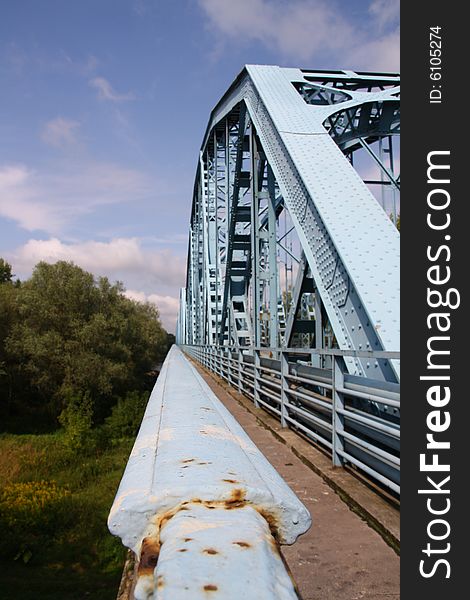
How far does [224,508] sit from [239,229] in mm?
19575

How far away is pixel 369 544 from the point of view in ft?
9.07

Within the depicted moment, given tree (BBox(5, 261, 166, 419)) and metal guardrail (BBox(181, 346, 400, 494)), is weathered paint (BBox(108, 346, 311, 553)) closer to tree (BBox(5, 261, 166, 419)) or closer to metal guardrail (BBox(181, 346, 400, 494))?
metal guardrail (BBox(181, 346, 400, 494))

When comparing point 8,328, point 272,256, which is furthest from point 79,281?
point 272,256

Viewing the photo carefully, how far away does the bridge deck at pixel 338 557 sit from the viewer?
228 cm

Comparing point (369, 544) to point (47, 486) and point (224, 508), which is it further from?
point (47, 486)

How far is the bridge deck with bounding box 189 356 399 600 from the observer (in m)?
2.28

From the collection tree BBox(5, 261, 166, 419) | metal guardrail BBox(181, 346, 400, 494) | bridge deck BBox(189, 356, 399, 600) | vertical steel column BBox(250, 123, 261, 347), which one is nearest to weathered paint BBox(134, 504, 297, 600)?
bridge deck BBox(189, 356, 399, 600)

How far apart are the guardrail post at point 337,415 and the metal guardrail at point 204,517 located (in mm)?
3204

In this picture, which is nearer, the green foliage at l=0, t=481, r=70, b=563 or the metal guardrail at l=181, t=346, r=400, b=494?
the metal guardrail at l=181, t=346, r=400, b=494

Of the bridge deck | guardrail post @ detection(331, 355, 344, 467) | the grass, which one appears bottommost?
the grass

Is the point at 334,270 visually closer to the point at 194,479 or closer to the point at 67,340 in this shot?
the point at 194,479

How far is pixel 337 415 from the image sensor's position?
4281mm

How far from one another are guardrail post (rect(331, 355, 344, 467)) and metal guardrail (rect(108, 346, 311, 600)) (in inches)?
126

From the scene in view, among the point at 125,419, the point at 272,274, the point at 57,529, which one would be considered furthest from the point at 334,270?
the point at 125,419
